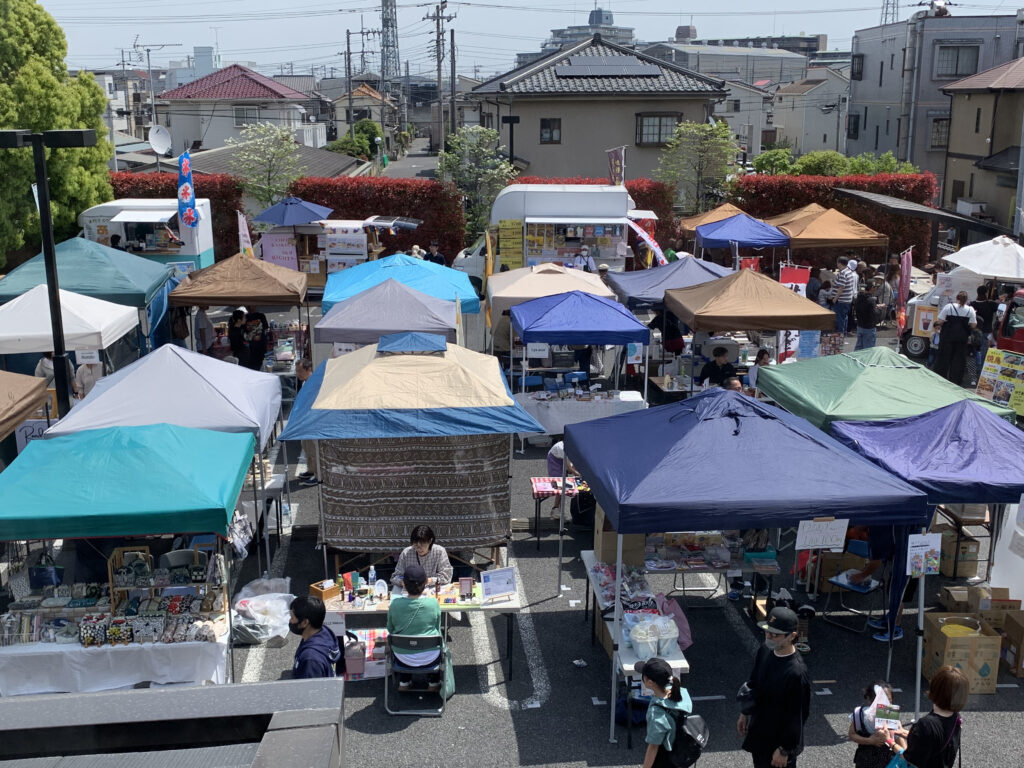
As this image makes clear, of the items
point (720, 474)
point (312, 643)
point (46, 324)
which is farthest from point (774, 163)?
point (312, 643)

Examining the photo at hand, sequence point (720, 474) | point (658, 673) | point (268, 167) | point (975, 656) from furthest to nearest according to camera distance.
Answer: point (268, 167)
point (975, 656)
point (720, 474)
point (658, 673)

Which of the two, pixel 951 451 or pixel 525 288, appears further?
pixel 525 288

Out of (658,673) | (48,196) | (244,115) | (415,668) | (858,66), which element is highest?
(858,66)

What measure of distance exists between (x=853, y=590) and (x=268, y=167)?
1928 cm

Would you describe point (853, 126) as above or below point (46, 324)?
above

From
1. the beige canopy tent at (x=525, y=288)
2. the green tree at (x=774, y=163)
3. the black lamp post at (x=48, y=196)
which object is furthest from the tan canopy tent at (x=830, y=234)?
the green tree at (x=774, y=163)

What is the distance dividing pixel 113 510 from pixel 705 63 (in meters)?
92.0

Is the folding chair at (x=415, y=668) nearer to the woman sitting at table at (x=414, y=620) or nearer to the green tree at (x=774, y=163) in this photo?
the woman sitting at table at (x=414, y=620)

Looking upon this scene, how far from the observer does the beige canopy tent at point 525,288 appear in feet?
43.9

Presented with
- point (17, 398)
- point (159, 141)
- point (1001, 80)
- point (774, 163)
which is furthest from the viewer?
point (774, 163)

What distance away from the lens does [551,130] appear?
107 feet

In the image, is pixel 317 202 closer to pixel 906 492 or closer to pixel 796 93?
pixel 906 492

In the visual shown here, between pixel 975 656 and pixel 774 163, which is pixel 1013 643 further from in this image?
pixel 774 163

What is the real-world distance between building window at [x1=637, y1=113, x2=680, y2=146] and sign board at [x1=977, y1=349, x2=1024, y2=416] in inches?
841
